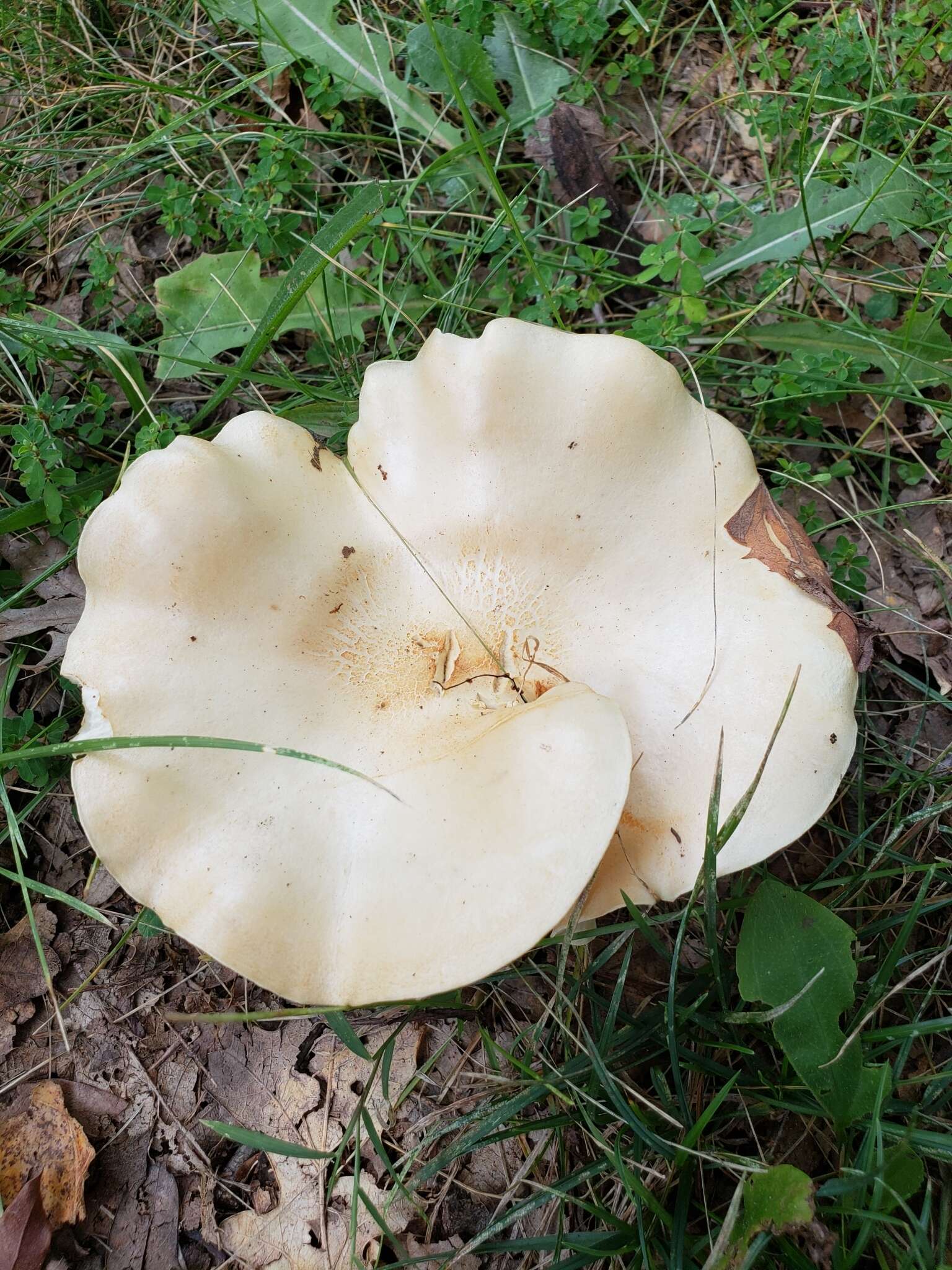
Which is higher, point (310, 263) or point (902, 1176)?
point (310, 263)

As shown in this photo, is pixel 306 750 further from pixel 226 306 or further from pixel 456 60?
pixel 456 60

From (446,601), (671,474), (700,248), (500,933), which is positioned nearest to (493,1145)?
(500,933)

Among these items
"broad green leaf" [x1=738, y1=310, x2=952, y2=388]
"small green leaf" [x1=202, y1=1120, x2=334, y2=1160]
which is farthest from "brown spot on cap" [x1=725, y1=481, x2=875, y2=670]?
"small green leaf" [x1=202, y1=1120, x2=334, y2=1160]

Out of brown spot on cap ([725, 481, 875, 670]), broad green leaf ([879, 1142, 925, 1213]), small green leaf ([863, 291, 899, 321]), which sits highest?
small green leaf ([863, 291, 899, 321])

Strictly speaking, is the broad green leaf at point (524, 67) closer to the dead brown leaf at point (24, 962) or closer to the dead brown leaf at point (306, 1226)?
the dead brown leaf at point (24, 962)

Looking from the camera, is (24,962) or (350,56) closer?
(24,962)

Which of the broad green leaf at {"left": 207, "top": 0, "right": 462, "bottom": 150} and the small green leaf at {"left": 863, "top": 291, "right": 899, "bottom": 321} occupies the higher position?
the broad green leaf at {"left": 207, "top": 0, "right": 462, "bottom": 150}

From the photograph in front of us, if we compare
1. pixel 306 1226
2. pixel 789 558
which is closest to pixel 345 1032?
pixel 306 1226

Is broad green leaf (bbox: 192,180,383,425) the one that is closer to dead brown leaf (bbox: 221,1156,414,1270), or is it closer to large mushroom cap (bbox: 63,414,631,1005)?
large mushroom cap (bbox: 63,414,631,1005)
